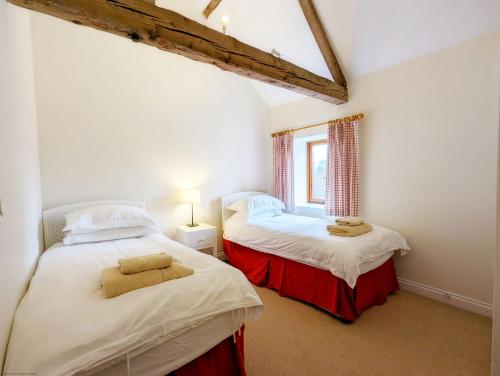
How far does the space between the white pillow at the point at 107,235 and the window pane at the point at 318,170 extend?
259 centimetres

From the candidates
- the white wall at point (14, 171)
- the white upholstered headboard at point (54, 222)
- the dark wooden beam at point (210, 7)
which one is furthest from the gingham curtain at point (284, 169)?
the white wall at point (14, 171)

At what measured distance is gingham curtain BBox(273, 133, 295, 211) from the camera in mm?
3855

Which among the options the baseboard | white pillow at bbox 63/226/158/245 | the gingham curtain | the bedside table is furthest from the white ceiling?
white pillow at bbox 63/226/158/245

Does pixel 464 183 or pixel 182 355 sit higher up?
pixel 464 183

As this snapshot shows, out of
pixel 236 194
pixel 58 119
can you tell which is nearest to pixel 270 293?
pixel 236 194

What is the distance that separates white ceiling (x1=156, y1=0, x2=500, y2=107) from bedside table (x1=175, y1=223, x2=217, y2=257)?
8.49ft

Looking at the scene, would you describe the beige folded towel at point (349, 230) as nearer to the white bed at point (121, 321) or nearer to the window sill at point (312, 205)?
the window sill at point (312, 205)

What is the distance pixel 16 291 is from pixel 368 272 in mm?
2580

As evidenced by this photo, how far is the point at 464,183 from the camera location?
2.31m

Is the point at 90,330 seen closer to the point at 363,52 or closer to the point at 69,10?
the point at 69,10

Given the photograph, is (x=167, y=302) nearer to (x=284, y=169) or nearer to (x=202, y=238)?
(x=202, y=238)

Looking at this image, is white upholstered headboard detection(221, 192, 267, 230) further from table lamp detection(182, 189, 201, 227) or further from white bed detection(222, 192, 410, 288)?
table lamp detection(182, 189, 201, 227)

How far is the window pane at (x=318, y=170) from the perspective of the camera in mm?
3904

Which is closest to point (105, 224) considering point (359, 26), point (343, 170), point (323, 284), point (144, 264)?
point (144, 264)
